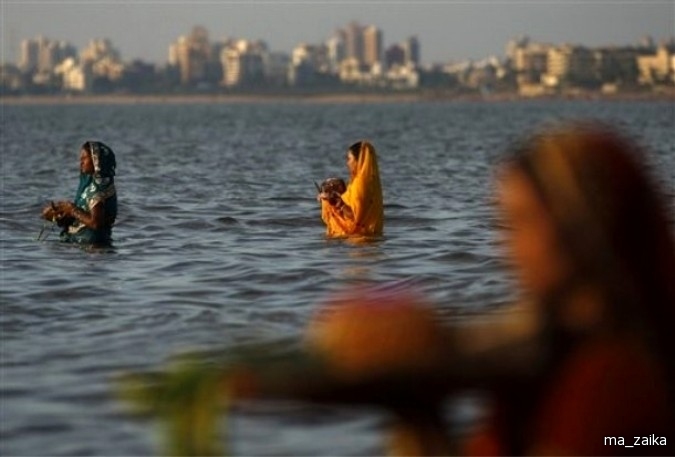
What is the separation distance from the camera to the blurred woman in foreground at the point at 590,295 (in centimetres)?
222

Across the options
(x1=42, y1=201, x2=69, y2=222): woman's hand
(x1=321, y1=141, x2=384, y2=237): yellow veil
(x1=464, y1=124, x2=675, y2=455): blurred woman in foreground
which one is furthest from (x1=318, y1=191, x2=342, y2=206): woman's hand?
(x1=464, y1=124, x2=675, y2=455): blurred woman in foreground

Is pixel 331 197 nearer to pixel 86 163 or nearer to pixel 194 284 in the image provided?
pixel 86 163

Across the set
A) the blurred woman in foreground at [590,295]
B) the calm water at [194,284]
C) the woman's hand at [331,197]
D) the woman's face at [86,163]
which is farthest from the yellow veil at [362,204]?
the blurred woman in foreground at [590,295]

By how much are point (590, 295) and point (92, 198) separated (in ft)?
43.3

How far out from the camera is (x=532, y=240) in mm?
2252

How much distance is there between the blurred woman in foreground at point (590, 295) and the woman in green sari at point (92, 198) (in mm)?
12963

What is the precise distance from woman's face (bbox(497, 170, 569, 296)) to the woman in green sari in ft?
42.6

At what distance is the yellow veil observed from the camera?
51.0 feet

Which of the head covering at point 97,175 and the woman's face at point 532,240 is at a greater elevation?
the woman's face at point 532,240

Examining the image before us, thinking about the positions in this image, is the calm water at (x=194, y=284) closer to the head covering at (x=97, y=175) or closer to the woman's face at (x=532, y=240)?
the woman's face at (x=532, y=240)

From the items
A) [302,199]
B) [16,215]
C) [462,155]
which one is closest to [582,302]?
[16,215]

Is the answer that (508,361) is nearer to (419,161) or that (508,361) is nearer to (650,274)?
(650,274)

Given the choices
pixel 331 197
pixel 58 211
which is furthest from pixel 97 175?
pixel 331 197

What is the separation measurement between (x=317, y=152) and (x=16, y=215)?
103 ft
